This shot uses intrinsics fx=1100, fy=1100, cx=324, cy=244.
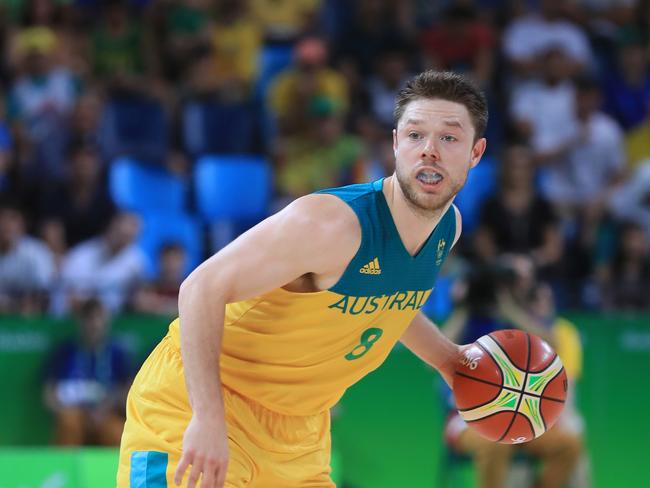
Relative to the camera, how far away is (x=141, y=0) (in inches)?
467

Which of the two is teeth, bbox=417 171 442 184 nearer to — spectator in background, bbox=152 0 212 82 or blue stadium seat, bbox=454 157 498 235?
blue stadium seat, bbox=454 157 498 235

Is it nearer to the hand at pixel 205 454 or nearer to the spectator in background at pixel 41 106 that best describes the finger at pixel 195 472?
→ the hand at pixel 205 454

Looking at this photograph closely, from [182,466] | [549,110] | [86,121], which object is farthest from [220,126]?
[182,466]

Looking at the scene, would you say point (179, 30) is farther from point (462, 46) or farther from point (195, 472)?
point (195, 472)

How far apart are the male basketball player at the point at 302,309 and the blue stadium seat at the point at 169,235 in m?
5.58

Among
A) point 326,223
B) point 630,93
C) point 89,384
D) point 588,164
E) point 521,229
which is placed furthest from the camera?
point 630,93

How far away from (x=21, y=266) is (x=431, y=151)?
586cm

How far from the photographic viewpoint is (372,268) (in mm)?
3852

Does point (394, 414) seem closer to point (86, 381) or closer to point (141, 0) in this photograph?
point (86, 381)

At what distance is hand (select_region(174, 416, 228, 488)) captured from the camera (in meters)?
3.38

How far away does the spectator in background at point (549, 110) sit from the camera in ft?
35.1

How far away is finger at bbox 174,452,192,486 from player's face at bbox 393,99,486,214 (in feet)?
3.86

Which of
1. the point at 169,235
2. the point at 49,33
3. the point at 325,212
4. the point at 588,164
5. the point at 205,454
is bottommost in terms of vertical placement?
the point at 169,235

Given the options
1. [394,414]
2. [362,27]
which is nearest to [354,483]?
[394,414]
